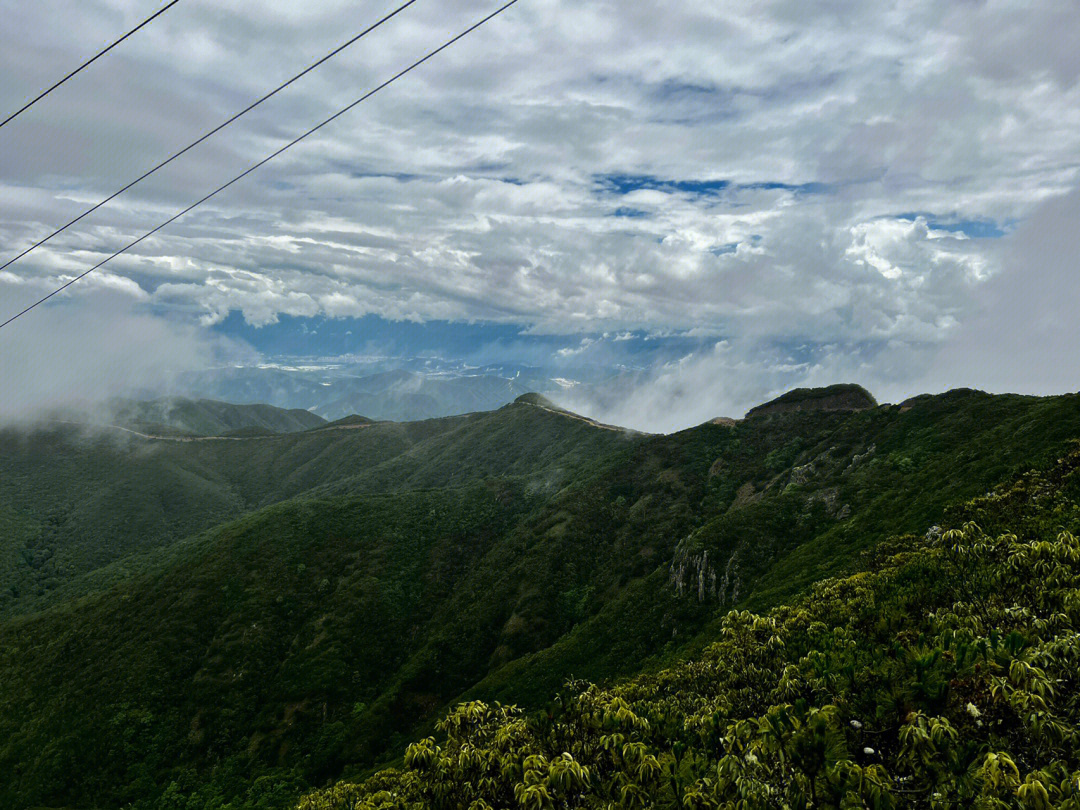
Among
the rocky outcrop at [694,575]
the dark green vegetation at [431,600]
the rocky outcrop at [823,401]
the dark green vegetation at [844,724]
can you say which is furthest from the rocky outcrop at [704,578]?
the rocky outcrop at [823,401]

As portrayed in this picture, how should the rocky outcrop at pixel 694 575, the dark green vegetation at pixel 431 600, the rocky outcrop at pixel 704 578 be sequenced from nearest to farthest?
the dark green vegetation at pixel 431 600, the rocky outcrop at pixel 704 578, the rocky outcrop at pixel 694 575

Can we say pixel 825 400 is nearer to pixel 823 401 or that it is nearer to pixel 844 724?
pixel 823 401

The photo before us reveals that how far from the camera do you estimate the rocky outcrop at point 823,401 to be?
Answer: 136375mm

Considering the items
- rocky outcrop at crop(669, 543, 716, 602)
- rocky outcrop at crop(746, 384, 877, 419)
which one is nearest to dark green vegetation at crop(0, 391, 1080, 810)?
rocky outcrop at crop(669, 543, 716, 602)

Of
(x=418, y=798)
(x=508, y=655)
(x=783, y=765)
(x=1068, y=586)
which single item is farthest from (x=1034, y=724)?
(x=508, y=655)

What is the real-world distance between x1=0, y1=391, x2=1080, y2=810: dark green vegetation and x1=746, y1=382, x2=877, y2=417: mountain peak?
3.25 m

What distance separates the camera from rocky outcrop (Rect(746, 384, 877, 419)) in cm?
13638

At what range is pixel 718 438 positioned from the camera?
456 ft

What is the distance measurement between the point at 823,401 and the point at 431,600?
11205cm

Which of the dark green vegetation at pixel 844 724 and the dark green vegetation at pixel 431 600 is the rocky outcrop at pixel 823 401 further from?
the dark green vegetation at pixel 844 724

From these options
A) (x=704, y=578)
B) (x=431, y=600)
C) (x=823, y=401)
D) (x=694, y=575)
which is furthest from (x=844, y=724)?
(x=823, y=401)

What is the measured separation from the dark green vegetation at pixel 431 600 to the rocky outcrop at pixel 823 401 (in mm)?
3201

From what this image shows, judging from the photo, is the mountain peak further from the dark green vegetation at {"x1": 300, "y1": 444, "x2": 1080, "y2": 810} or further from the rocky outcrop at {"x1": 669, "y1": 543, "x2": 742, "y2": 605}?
the dark green vegetation at {"x1": 300, "y1": 444, "x2": 1080, "y2": 810}

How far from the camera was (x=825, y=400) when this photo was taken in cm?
13962
